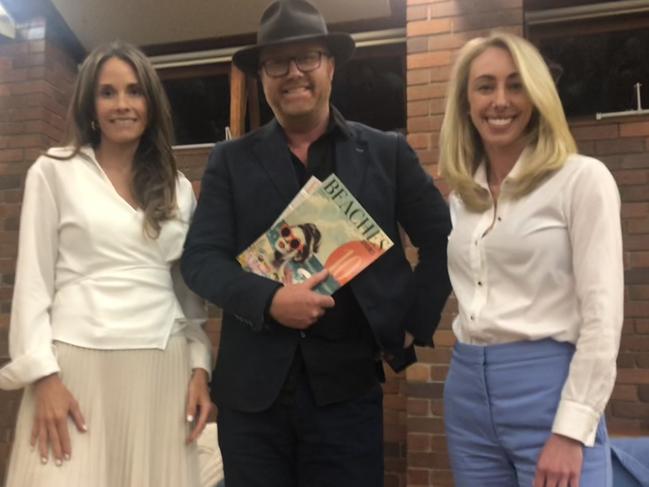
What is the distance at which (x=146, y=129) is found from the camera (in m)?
1.70

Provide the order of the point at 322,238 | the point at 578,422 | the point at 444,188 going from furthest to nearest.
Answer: the point at 444,188, the point at 322,238, the point at 578,422

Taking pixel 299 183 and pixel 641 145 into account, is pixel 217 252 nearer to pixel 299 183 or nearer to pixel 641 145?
pixel 299 183

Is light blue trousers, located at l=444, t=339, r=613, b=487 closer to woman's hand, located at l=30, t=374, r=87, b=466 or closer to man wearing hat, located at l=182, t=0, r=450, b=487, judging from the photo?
man wearing hat, located at l=182, t=0, r=450, b=487

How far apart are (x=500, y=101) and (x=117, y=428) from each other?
3.88 ft

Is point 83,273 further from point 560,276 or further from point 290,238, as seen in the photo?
point 560,276

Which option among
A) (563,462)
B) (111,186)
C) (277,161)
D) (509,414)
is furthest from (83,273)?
(563,462)

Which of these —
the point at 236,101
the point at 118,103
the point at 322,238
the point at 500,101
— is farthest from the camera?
the point at 236,101

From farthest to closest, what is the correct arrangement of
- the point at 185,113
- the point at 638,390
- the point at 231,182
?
the point at 185,113
the point at 638,390
the point at 231,182

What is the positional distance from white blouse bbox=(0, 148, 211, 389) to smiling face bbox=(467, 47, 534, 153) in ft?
2.75

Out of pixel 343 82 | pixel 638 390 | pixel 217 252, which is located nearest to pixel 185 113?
pixel 343 82

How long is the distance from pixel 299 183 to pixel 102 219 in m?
0.50

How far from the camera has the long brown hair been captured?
1.58 m

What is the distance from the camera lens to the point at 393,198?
1582 millimetres

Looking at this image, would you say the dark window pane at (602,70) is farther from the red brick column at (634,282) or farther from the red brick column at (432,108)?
the red brick column at (432,108)
